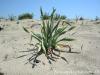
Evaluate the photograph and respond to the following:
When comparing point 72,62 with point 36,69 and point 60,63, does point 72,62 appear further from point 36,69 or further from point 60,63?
point 36,69

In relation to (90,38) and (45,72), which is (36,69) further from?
(90,38)

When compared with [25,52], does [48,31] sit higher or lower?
higher

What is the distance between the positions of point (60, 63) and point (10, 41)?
1561mm

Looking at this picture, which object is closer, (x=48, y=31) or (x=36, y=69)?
(x=36, y=69)

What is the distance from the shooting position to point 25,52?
366 centimetres

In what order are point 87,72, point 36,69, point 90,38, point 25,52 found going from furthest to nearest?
1. point 90,38
2. point 25,52
3. point 36,69
4. point 87,72

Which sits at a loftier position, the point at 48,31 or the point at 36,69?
the point at 48,31

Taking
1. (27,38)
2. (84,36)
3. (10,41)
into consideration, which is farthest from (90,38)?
(10,41)

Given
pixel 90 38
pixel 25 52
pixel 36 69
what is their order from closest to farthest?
pixel 36 69 < pixel 25 52 < pixel 90 38

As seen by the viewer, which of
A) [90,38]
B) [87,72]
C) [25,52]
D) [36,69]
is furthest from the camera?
[90,38]

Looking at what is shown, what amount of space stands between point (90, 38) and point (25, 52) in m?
1.39

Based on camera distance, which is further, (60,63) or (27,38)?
(27,38)

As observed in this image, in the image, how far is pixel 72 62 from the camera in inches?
127

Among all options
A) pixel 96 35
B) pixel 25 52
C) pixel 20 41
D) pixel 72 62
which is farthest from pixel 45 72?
pixel 96 35
